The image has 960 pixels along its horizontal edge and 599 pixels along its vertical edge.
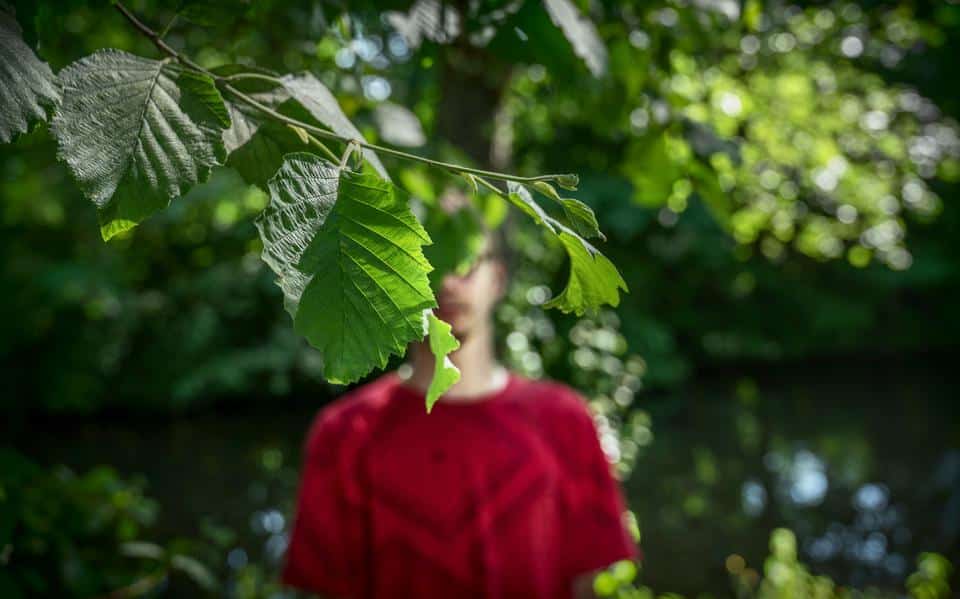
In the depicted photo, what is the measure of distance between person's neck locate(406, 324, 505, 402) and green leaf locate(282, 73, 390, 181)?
46.3 inches

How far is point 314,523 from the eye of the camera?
74.2 inches

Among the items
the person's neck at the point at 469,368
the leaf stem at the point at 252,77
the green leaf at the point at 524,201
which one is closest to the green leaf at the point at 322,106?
the leaf stem at the point at 252,77

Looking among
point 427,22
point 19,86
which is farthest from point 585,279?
point 427,22

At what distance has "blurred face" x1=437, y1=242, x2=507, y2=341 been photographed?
1.69 m

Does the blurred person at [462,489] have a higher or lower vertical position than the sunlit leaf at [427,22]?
lower

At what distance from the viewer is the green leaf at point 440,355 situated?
0.54 m

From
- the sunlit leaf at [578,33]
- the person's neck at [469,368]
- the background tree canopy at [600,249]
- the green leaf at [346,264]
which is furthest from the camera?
the person's neck at [469,368]

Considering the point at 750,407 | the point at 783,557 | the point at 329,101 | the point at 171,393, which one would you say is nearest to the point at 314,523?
the point at 329,101

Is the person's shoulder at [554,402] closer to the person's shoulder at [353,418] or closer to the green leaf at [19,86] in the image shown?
the person's shoulder at [353,418]

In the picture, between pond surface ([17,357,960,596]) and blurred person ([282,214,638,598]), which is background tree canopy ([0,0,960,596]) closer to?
pond surface ([17,357,960,596])

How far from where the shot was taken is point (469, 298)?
1733mm

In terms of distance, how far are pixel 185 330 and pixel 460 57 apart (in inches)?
309

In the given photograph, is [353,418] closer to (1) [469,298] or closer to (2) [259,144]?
(1) [469,298]

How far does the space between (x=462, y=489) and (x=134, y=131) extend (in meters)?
1.37
